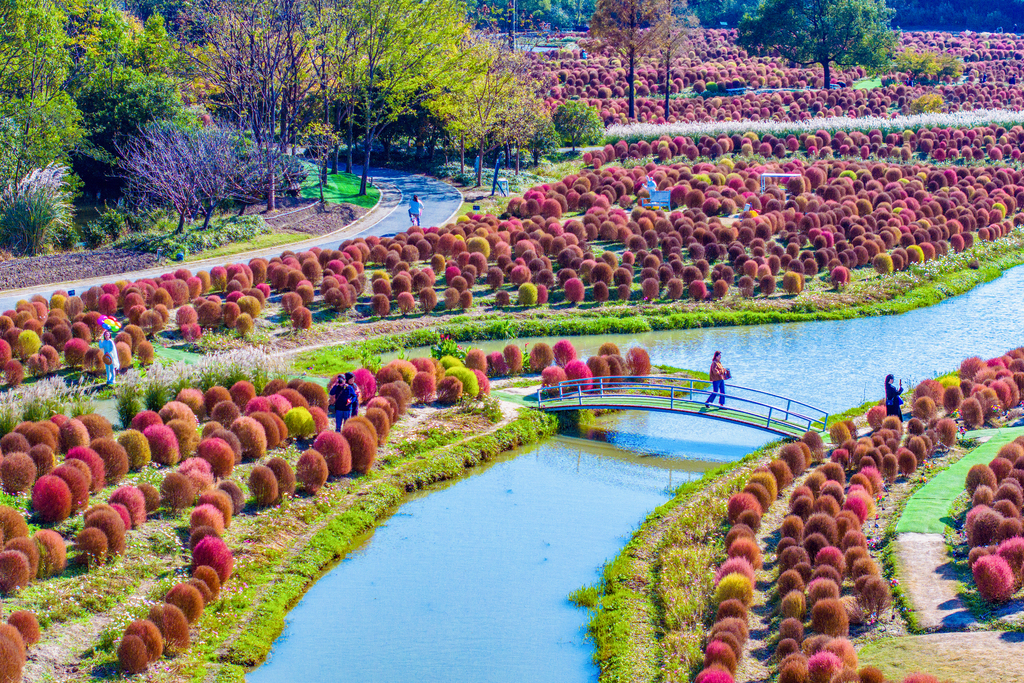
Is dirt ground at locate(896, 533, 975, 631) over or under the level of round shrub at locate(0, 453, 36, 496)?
under

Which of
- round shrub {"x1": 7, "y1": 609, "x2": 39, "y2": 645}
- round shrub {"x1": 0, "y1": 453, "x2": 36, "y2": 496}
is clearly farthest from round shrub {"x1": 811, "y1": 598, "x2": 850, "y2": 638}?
round shrub {"x1": 0, "y1": 453, "x2": 36, "y2": 496}

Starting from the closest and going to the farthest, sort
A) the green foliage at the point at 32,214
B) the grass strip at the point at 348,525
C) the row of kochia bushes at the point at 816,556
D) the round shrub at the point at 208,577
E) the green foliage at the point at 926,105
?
1. the row of kochia bushes at the point at 816,556
2. the grass strip at the point at 348,525
3. the round shrub at the point at 208,577
4. the green foliage at the point at 32,214
5. the green foliage at the point at 926,105

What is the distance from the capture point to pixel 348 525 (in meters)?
20.8

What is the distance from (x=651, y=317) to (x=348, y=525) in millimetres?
17719

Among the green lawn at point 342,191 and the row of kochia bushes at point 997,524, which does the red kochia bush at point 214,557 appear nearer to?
the row of kochia bushes at point 997,524

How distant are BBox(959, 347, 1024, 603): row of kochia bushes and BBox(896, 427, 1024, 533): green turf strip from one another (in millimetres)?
547

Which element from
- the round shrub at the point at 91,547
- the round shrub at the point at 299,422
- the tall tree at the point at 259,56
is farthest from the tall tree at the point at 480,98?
the round shrub at the point at 91,547

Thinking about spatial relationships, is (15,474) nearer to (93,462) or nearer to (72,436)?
(93,462)

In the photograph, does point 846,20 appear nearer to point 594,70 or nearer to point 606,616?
point 594,70

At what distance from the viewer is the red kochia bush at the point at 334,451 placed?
73.1 feet

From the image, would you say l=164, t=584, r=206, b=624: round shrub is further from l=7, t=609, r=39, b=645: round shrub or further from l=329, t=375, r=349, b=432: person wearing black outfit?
l=329, t=375, r=349, b=432: person wearing black outfit

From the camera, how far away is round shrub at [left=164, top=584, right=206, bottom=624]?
53.4 feet

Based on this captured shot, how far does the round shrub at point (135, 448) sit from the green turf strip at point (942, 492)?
14.2 meters

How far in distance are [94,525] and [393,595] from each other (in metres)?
5.15
